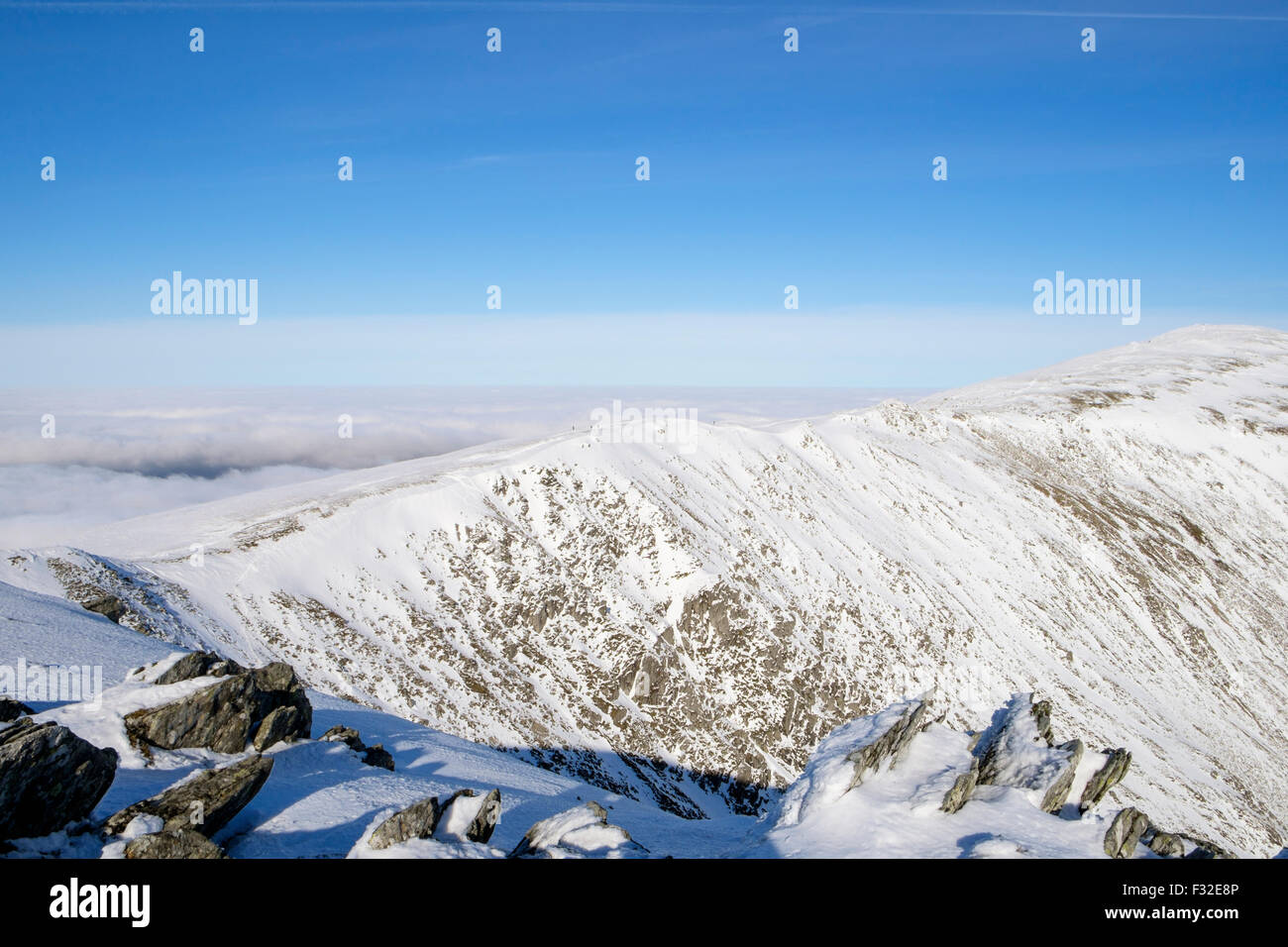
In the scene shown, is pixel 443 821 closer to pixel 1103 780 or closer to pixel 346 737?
Result: pixel 346 737

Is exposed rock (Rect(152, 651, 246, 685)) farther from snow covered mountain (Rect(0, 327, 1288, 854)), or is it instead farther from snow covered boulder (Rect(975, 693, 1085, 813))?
snow covered boulder (Rect(975, 693, 1085, 813))

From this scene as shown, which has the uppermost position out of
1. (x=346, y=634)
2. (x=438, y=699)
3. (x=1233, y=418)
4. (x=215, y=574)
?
(x=1233, y=418)

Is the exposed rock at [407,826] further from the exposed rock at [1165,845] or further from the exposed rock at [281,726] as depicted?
the exposed rock at [1165,845]

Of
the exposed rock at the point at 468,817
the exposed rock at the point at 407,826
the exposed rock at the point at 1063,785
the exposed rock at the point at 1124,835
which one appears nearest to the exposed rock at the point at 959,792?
the exposed rock at the point at 1063,785

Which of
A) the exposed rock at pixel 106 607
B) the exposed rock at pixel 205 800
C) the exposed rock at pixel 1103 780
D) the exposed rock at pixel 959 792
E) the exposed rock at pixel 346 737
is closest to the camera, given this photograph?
the exposed rock at pixel 205 800

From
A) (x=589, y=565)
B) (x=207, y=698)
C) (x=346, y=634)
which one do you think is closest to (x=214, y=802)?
(x=207, y=698)
